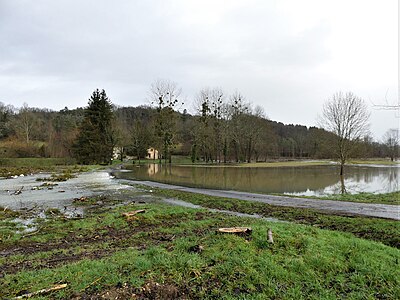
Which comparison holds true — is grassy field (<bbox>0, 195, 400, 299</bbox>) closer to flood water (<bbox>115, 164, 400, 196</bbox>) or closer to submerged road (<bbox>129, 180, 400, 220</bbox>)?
submerged road (<bbox>129, 180, 400, 220</bbox>)

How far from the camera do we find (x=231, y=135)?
62.2m

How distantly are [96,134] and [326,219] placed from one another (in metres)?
47.9

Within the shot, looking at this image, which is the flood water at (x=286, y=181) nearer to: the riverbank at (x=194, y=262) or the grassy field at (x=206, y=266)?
the riverbank at (x=194, y=262)

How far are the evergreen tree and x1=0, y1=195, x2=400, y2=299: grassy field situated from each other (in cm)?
4617

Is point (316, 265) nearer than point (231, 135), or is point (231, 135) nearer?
point (316, 265)

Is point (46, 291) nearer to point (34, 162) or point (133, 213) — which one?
point (133, 213)

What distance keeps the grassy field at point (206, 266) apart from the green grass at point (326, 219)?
181 cm

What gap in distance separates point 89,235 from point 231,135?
55131mm

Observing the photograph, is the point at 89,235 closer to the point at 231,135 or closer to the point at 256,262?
the point at 256,262

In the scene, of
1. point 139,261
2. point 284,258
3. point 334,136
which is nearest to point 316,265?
point 284,258

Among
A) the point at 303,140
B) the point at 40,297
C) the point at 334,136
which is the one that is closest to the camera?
the point at 40,297

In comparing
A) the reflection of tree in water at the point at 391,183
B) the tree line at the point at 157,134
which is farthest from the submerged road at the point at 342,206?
the tree line at the point at 157,134

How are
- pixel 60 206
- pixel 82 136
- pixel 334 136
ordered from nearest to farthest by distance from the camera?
pixel 60 206
pixel 334 136
pixel 82 136

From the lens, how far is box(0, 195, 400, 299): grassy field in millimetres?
4703
